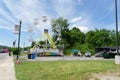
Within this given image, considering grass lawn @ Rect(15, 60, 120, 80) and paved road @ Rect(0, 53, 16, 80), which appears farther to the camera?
paved road @ Rect(0, 53, 16, 80)

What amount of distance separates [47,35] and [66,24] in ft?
89.5

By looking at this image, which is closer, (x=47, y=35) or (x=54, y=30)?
(x=47, y=35)

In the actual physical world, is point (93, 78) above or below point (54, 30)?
below

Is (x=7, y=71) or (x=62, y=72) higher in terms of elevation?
(x=62, y=72)

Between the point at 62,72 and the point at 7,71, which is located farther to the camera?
the point at 7,71

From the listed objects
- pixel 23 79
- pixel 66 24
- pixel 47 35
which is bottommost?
pixel 23 79

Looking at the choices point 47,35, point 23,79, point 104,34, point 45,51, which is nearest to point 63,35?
point 104,34

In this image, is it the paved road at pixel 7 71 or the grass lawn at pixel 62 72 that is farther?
the paved road at pixel 7 71

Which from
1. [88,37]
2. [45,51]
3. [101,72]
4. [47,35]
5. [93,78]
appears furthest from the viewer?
[88,37]

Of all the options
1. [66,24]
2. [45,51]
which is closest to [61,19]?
[66,24]

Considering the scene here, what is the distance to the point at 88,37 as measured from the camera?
81.4 meters

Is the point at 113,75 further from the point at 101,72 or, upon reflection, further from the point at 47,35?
the point at 47,35

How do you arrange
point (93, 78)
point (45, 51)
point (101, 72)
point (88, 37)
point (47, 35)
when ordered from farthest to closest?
1. point (88, 37)
2. point (47, 35)
3. point (45, 51)
4. point (101, 72)
5. point (93, 78)

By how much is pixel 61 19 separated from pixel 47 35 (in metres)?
27.7
